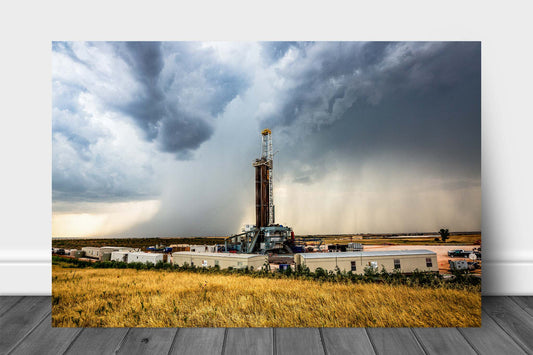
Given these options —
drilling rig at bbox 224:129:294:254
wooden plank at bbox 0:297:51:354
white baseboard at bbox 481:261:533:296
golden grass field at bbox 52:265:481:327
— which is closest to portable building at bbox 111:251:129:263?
golden grass field at bbox 52:265:481:327

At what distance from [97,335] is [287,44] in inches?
149

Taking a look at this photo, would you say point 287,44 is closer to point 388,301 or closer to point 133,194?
point 133,194

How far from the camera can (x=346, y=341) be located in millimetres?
3725

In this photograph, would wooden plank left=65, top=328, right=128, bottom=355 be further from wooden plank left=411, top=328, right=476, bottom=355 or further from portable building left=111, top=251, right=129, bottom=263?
wooden plank left=411, top=328, right=476, bottom=355

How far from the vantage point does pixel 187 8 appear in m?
4.61

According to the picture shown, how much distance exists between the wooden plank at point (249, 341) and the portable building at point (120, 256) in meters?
1.59

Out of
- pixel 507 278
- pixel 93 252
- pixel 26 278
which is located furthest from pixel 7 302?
pixel 507 278

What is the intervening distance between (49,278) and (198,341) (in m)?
2.62

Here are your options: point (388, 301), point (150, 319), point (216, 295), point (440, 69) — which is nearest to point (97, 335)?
point (150, 319)

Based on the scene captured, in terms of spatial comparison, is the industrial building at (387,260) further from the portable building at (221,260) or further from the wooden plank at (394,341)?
the portable building at (221,260)

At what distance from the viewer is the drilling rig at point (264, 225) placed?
4.53 metres

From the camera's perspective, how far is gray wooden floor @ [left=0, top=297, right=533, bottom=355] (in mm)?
3586

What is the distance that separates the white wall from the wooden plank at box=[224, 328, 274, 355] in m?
2.86

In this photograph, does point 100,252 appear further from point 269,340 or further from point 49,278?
point 269,340
